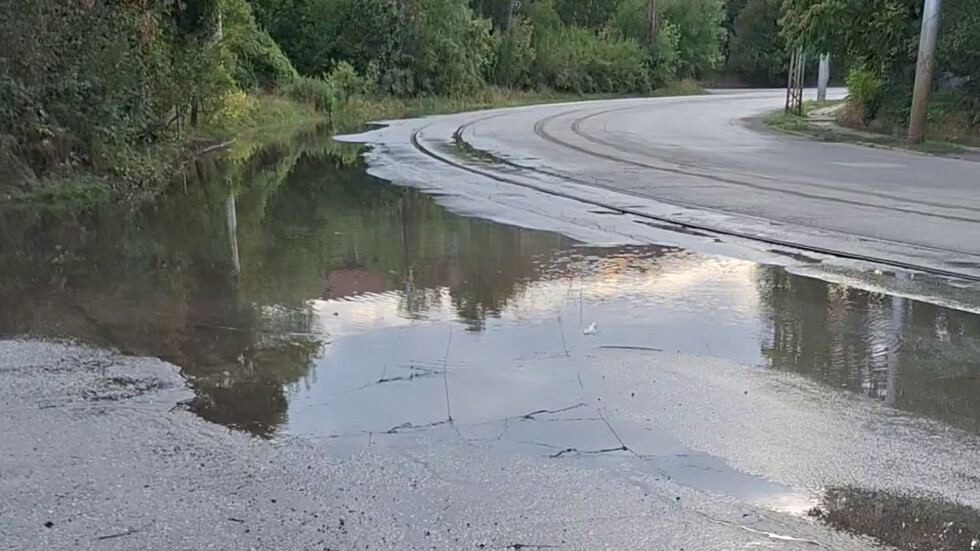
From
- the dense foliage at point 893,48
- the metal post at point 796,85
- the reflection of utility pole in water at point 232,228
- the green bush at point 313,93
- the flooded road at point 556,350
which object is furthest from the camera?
the green bush at point 313,93

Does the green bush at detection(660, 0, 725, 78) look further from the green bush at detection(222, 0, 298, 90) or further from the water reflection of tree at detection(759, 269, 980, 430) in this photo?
the water reflection of tree at detection(759, 269, 980, 430)

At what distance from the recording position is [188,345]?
22.4 feet

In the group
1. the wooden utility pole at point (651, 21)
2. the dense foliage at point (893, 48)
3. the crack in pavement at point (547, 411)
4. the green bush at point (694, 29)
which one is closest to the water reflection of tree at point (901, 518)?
the crack in pavement at point (547, 411)

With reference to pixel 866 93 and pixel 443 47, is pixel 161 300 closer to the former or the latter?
pixel 866 93

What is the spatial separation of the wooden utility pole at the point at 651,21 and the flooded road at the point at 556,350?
67.5 m

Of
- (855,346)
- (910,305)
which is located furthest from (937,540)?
(910,305)

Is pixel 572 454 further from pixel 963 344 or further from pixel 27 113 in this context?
pixel 27 113

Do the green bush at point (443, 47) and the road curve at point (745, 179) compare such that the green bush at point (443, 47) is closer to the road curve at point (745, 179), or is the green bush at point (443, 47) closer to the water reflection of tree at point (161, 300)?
the road curve at point (745, 179)

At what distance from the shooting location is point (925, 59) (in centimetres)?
2289

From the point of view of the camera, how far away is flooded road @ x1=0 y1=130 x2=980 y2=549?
16.0 ft

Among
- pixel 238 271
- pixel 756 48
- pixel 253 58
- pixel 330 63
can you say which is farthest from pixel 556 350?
pixel 756 48

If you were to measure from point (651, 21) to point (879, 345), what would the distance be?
73.4 m

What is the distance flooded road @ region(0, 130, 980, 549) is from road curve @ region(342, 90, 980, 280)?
5.93 feet

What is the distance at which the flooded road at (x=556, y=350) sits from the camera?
4.88 meters
